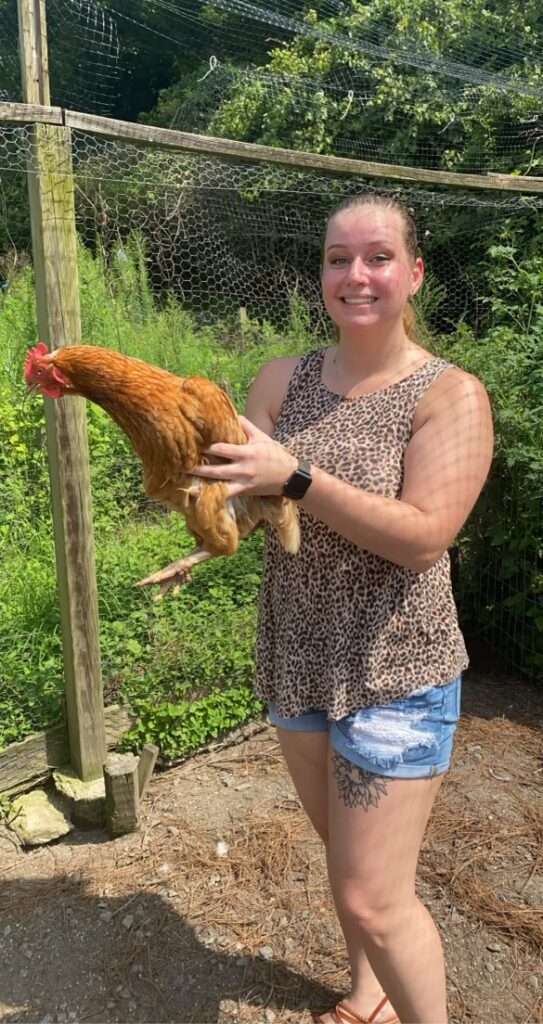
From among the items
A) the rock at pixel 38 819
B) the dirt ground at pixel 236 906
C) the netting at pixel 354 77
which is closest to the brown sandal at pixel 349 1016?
the dirt ground at pixel 236 906

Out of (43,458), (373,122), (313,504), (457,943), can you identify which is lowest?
(457,943)

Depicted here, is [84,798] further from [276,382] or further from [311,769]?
[276,382]

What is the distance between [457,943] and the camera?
2318 millimetres

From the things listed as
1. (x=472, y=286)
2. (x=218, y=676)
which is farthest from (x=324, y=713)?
(x=472, y=286)

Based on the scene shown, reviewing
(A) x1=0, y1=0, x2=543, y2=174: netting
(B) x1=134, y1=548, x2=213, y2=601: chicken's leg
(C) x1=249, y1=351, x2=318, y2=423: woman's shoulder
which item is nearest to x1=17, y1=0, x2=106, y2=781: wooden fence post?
(C) x1=249, y1=351, x2=318, y2=423: woman's shoulder

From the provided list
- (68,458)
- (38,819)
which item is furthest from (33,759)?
(68,458)

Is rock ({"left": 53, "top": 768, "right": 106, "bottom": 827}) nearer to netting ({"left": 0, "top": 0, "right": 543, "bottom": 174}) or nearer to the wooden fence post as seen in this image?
the wooden fence post

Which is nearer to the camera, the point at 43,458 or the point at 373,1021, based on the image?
the point at 373,1021

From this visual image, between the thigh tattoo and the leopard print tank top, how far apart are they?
0.38 ft

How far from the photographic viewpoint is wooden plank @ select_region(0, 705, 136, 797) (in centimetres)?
282

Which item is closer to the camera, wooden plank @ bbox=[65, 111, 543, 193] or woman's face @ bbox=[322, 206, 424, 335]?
woman's face @ bbox=[322, 206, 424, 335]

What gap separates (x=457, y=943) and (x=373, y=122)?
27.3 ft

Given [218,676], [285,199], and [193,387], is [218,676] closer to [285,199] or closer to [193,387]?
[193,387]

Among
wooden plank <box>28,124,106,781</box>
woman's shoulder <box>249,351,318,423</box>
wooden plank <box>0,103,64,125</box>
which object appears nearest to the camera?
woman's shoulder <box>249,351,318,423</box>
